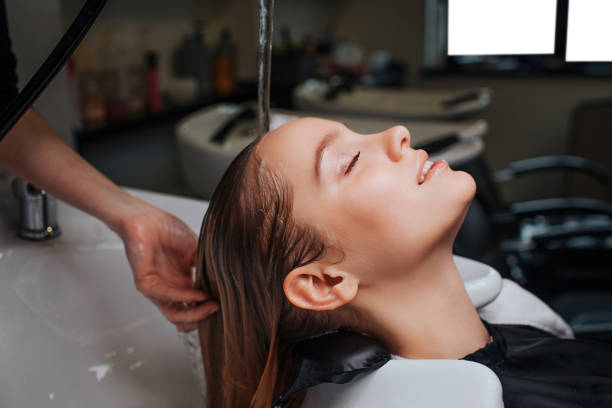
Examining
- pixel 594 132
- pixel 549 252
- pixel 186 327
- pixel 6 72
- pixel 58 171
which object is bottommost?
pixel 549 252

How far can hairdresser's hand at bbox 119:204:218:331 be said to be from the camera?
0.84m

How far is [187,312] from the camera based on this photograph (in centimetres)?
84

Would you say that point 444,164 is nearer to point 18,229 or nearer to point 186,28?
point 18,229

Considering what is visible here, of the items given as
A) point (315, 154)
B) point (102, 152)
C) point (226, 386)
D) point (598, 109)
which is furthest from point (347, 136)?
point (598, 109)

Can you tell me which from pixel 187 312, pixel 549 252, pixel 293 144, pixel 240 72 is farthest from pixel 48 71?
pixel 240 72

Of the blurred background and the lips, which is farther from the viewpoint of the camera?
the blurred background

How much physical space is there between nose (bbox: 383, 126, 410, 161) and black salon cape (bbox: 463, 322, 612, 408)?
317mm

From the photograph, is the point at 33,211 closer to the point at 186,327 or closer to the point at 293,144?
the point at 186,327

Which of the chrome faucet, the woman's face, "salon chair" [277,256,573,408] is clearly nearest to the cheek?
the woman's face

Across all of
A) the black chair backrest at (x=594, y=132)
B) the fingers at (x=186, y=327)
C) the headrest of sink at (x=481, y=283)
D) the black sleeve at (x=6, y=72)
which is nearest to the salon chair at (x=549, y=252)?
the headrest of sink at (x=481, y=283)

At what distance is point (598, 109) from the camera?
3.20m

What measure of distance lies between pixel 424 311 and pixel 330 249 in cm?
17

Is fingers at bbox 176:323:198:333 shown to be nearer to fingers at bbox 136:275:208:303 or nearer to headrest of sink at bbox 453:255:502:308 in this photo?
fingers at bbox 136:275:208:303

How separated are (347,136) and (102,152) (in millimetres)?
1506
